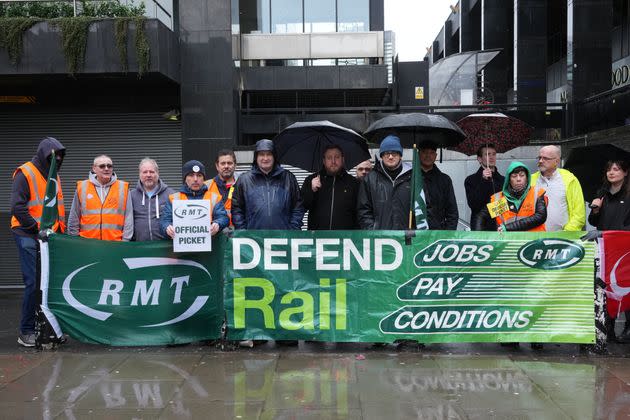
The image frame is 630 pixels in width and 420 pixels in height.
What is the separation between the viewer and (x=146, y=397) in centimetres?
527

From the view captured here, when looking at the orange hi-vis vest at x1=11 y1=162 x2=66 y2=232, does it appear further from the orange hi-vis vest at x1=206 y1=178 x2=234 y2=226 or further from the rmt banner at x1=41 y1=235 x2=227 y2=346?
the orange hi-vis vest at x1=206 y1=178 x2=234 y2=226

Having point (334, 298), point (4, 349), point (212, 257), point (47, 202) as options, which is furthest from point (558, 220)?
point (4, 349)

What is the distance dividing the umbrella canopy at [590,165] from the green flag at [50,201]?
20.8 feet

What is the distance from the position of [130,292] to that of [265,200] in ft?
5.73

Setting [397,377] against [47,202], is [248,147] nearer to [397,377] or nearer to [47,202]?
[47,202]

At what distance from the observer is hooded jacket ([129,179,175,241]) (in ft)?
23.2

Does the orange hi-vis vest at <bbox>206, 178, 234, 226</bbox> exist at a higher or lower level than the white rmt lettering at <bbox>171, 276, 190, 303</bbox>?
higher

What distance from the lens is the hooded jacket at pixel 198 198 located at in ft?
22.1

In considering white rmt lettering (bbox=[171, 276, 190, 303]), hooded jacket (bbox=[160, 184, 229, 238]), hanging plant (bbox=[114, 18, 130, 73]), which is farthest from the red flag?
hanging plant (bbox=[114, 18, 130, 73])

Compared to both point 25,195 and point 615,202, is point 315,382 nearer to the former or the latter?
point 25,195

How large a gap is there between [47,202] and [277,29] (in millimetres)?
17393

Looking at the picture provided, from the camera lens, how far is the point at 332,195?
23.0ft

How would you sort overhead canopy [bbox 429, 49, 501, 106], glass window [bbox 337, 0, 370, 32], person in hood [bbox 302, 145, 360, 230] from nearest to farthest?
person in hood [bbox 302, 145, 360, 230] → overhead canopy [bbox 429, 49, 501, 106] → glass window [bbox 337, 0, 370, 32]

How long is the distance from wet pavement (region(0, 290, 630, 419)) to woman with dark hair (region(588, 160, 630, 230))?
55.1 inches
